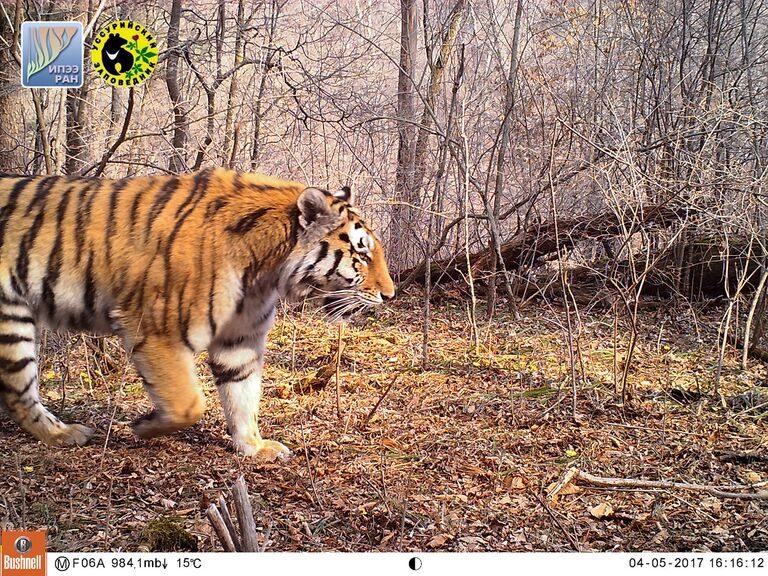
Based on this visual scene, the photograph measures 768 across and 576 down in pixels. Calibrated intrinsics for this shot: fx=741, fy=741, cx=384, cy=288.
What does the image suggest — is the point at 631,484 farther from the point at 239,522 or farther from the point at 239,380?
the point at 239,380

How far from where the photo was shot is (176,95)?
3260mm

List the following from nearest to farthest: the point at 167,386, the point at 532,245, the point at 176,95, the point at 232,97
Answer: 1. the point at 167,386
2. the point at 176,95
3. the point at 232,97
4. the point at 532,245

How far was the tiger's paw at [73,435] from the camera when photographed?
8.29 ft

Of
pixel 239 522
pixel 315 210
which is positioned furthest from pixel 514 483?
pixel 315 210

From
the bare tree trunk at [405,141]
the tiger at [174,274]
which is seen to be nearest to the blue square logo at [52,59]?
the tiger at [174,274]

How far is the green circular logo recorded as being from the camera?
8.40 ft

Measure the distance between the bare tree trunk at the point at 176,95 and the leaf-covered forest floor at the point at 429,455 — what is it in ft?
3.12

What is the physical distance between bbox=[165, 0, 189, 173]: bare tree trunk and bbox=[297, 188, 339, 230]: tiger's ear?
0.98m

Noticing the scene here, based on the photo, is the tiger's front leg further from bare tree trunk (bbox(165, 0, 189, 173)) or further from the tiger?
bare tree trunk (bbox(165, 0, 189, 173))

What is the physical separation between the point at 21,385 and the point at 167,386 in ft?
1.94

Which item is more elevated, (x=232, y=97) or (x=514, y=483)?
(x=232, y=97)

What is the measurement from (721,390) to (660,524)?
1395 mm
